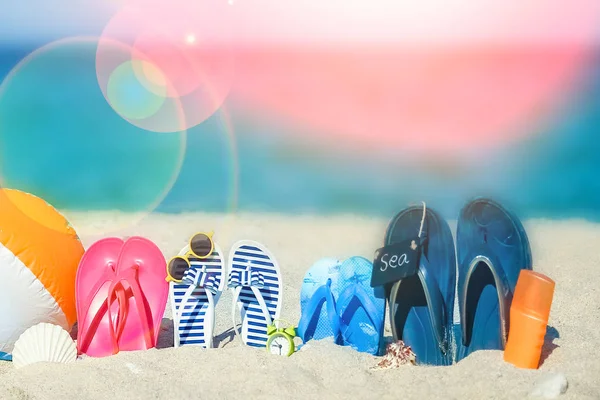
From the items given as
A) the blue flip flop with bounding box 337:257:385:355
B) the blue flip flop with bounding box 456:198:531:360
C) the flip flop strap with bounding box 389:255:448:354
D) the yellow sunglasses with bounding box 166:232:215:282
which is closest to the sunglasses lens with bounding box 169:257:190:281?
the yellow sunglasses with bounding box 166:232:215:282

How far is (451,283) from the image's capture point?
2.35 meters

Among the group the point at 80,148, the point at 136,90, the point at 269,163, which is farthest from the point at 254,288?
the point at 136,90

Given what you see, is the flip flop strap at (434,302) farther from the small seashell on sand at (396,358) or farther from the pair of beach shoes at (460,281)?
the small seashell on sand at (396,358)

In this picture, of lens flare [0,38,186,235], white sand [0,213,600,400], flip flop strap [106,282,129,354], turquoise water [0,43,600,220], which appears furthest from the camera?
lens flare [0,38,186,235]

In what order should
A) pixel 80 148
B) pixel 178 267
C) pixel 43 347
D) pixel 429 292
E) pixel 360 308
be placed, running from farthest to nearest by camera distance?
pixel 80 148 → pixel 178 267 → pixel 360 308 → pixel 43 347 → pixel 429 292

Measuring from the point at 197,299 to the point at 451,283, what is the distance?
1.05 metres

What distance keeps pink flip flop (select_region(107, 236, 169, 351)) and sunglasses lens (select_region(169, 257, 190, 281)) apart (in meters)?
0.07

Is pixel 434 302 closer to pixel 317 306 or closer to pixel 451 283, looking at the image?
pixel 451 283

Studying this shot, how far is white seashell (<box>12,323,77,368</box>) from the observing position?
2441 millimetres

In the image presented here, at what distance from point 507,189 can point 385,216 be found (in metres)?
2.02

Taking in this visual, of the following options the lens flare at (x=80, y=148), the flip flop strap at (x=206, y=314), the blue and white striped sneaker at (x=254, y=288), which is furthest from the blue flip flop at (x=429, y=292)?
the lens flare at (x=80, y=148)

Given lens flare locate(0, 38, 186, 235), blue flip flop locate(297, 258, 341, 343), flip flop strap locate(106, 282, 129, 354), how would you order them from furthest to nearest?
lens flare locate(0, 38, 186, 235), blue flip flop locate(297, 258, 341, 343), flip flop strap locate(106, 282, 129, 354)

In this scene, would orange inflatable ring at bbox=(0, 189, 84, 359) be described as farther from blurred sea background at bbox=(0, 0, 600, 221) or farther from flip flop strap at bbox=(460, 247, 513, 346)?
Result: blurred sea background at bbox=(0, 0, 600, 221)

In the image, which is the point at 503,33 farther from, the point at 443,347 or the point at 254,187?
the point at 443,347
